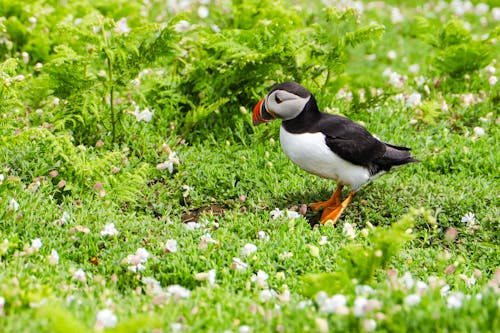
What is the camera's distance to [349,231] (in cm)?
588

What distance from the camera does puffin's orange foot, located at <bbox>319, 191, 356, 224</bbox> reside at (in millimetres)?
6328

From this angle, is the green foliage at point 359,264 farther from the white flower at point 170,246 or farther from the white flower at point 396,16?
the white flower at point 396,16

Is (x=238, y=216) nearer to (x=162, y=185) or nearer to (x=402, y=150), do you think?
(x=162, y=185)

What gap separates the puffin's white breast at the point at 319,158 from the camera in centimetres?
621

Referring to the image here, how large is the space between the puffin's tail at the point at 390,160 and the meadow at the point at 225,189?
342mm

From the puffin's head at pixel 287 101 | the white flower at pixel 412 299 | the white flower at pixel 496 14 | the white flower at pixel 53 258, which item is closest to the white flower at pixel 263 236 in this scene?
the puffin's head at pixel 287 101

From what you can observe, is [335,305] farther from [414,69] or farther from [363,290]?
[414,69]

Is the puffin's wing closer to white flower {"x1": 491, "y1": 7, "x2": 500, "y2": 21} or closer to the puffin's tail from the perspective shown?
the puffin's tail

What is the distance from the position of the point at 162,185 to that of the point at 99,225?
4.20 ft

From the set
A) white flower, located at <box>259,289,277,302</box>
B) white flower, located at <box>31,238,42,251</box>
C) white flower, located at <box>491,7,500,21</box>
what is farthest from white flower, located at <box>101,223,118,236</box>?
white flower, located at <box>491,7,500,21</box>

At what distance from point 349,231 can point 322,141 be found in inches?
33.2

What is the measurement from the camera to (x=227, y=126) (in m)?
8.16

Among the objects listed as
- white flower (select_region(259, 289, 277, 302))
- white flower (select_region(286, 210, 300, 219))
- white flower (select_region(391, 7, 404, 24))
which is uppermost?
white flower (select_region(259, 289, 277, 302))

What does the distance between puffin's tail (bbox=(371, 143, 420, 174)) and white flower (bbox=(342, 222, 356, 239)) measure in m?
0.80
